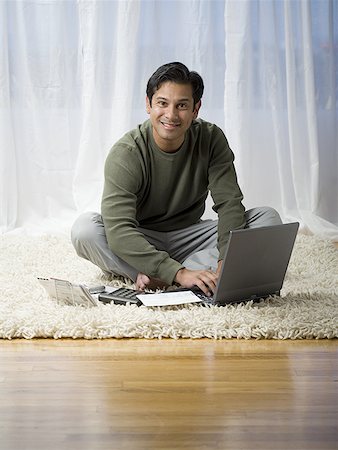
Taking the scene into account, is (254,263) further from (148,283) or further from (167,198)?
(167,198)

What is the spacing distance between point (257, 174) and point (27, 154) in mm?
1145

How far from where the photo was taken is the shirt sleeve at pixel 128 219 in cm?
296

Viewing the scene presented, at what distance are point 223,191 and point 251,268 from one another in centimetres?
45

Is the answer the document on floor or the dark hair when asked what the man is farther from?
the document on floor

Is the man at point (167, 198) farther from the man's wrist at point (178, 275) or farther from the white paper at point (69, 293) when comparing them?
the white paper at point (69, 293)

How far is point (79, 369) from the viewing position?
2.30 m

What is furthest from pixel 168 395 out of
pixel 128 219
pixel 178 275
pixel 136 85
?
pixel 136 85

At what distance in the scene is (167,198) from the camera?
3.24 metres

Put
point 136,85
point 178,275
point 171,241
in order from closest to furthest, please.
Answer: point 178,275 < point 171,241 < point 136,85

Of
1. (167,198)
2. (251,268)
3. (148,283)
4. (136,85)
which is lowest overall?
(148,283)

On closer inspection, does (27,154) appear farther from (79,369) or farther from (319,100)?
(79,369)

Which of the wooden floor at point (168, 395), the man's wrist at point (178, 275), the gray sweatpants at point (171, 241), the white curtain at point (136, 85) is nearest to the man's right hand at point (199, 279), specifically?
the man's wrist at point (178, 275)

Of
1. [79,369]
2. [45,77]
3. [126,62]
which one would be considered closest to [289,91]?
[126,62]

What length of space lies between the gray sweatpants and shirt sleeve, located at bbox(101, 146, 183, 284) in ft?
0.30
